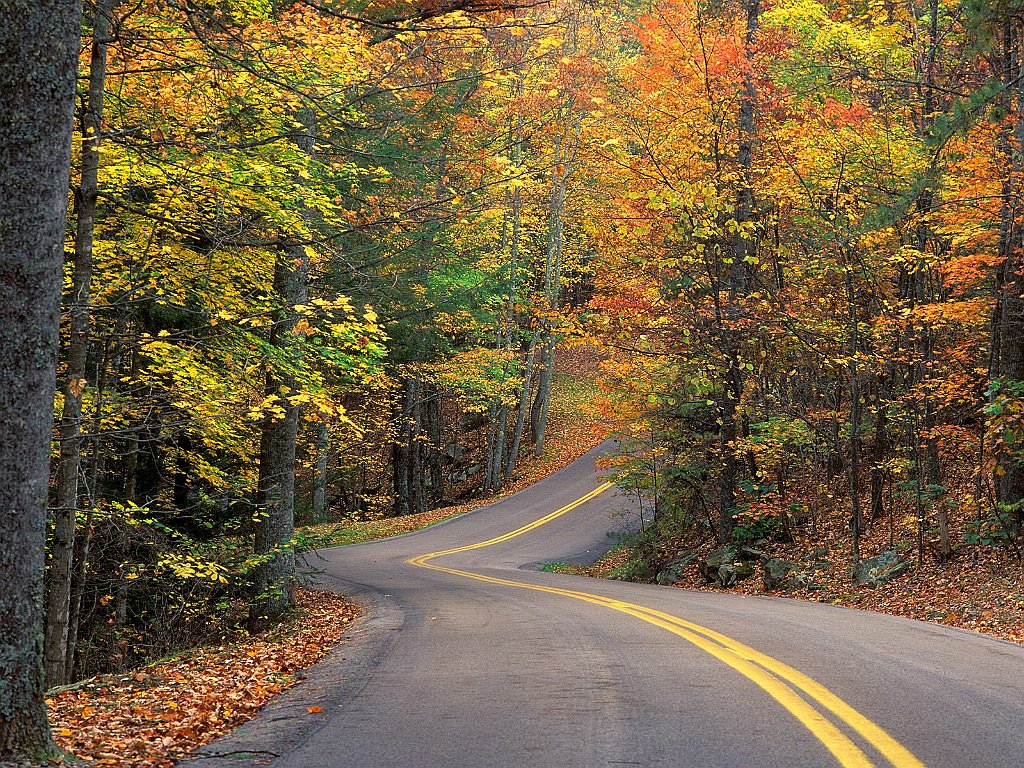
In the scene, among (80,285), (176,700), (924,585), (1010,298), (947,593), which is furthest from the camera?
(924,585)

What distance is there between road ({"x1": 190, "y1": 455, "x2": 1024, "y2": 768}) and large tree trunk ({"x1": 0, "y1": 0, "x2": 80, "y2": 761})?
43.5 inches

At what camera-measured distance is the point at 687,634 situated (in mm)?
9211

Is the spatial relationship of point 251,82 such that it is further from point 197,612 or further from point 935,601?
point 935,601

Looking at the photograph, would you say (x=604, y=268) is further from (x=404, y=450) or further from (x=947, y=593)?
(x=404, y=450)

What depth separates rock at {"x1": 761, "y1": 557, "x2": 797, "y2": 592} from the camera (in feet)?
58.5

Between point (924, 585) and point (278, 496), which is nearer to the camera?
point (278, 496)

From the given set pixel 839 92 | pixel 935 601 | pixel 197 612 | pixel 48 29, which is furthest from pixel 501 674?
pixel 839 92

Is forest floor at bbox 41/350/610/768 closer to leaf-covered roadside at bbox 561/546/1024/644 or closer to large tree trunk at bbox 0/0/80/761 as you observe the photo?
large tree trunk at bbox 0/0/80/761

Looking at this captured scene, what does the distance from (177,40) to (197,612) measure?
10969 mm

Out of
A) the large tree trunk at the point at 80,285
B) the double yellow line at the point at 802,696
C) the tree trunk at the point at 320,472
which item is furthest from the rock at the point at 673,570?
the large tree trunk at the point at 80,285

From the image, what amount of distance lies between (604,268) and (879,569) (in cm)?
957

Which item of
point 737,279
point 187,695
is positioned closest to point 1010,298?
point 737,279

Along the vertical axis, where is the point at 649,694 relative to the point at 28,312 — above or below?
below

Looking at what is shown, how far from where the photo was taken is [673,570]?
21578 mm
